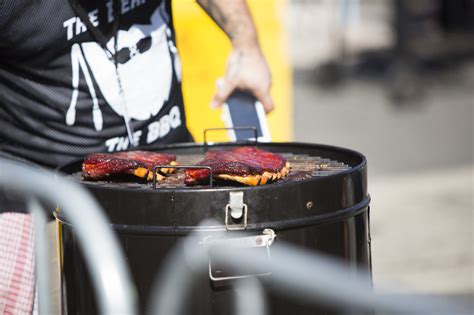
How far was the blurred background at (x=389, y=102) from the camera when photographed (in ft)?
12.1

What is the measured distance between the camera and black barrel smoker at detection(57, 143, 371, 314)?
2.11 metres

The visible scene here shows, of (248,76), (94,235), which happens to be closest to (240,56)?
(248,76)

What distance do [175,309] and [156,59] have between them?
1402mm

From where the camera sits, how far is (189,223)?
6.95 feet

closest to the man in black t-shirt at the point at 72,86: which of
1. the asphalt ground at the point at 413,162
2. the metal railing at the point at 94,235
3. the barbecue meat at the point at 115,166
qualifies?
the barbecue meat at the point at 115,166

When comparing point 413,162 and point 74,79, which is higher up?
point 74,79

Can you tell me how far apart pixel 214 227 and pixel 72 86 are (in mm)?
1139

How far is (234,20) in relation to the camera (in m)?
3.53

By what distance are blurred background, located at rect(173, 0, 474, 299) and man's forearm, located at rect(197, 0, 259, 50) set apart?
50 millimetres

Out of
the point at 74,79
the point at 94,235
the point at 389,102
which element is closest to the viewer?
the point at 94,235

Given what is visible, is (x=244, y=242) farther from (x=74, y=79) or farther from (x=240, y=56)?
(x=240, y=56)

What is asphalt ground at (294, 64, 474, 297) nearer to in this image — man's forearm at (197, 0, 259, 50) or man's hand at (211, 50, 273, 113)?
man's hand at (211, 50, 273, 113)

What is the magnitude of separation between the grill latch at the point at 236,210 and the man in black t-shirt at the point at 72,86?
110 centimetres

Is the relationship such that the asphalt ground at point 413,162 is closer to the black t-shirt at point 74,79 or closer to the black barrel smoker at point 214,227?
the black t-shirt at point 74,79
